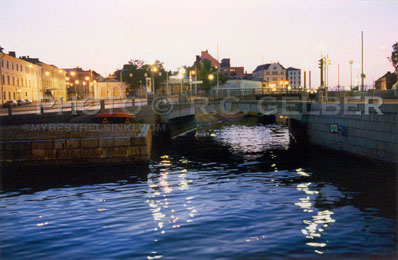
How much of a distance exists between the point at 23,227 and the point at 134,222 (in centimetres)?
323

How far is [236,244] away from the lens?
9578mm

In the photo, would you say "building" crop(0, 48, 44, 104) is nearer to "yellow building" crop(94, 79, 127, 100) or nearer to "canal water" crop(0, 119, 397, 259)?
"yellow building" crop(94, 79, 127, 100)

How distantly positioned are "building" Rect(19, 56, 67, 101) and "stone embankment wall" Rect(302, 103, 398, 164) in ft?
237

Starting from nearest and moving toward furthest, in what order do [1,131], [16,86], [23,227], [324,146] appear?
[23,227]
[1,131]
[324,146]
[16,86]

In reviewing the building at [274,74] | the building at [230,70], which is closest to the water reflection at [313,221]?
the building at [230,70]

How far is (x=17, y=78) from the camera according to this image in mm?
76438

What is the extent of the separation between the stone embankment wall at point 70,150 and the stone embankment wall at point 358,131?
42.4 ft

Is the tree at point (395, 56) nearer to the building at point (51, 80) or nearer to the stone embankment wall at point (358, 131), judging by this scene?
the stone embankment wall at point (358, 131)

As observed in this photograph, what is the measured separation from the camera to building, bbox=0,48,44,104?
68875mm

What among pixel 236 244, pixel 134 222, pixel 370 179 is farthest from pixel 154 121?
pixel 236 244

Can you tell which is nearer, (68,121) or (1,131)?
(1,131)

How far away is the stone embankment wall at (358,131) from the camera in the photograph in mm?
20250

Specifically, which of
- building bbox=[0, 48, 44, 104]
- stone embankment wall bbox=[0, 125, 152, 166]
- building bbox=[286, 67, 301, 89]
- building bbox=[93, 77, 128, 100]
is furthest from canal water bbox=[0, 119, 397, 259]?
building bbox=[286, 67, 301, 89]

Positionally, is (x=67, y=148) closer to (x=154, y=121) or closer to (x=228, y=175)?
(x=228, y=175)
